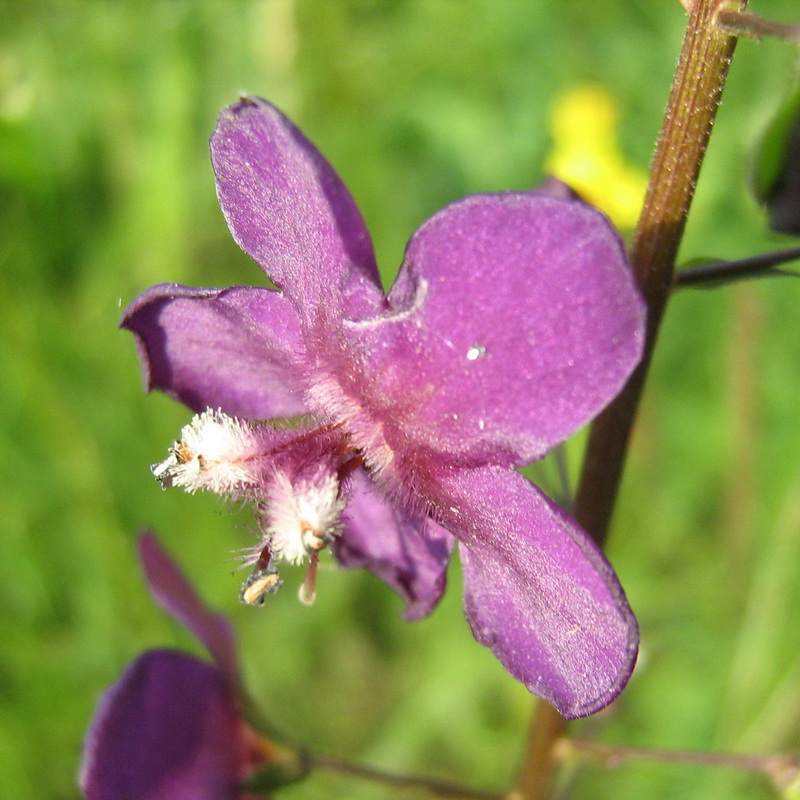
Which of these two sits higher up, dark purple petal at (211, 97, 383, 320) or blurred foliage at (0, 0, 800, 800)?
dark purple petal at (211, 97, 383, 320)

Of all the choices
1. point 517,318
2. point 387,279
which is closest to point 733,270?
point 517,318

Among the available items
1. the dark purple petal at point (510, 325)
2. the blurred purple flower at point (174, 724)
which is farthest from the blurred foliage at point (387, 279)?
the dark purple petal at point (510, 325)

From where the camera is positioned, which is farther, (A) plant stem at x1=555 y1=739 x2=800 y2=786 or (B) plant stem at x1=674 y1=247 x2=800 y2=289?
(A) plant stem at x1=555 y1=739 x2=800 y2=786

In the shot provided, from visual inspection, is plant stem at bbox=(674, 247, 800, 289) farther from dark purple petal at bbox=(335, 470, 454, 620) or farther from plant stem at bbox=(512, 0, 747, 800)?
dark purple petal at bbox=(335, 470, 454, 620)

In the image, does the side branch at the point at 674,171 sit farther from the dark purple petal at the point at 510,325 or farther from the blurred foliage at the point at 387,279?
the blurred foliage at the point at 387,279

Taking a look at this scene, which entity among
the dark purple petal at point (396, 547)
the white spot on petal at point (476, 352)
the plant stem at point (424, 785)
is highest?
the white spot on petal at point (476, 352)

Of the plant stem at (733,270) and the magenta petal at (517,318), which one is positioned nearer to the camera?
the magenta petal at (517,318)

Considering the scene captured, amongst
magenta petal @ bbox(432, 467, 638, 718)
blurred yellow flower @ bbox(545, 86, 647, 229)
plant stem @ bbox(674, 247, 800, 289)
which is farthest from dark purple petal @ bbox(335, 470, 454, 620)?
blurred yellow flower @ bbox(545, 86, 647, 229)
